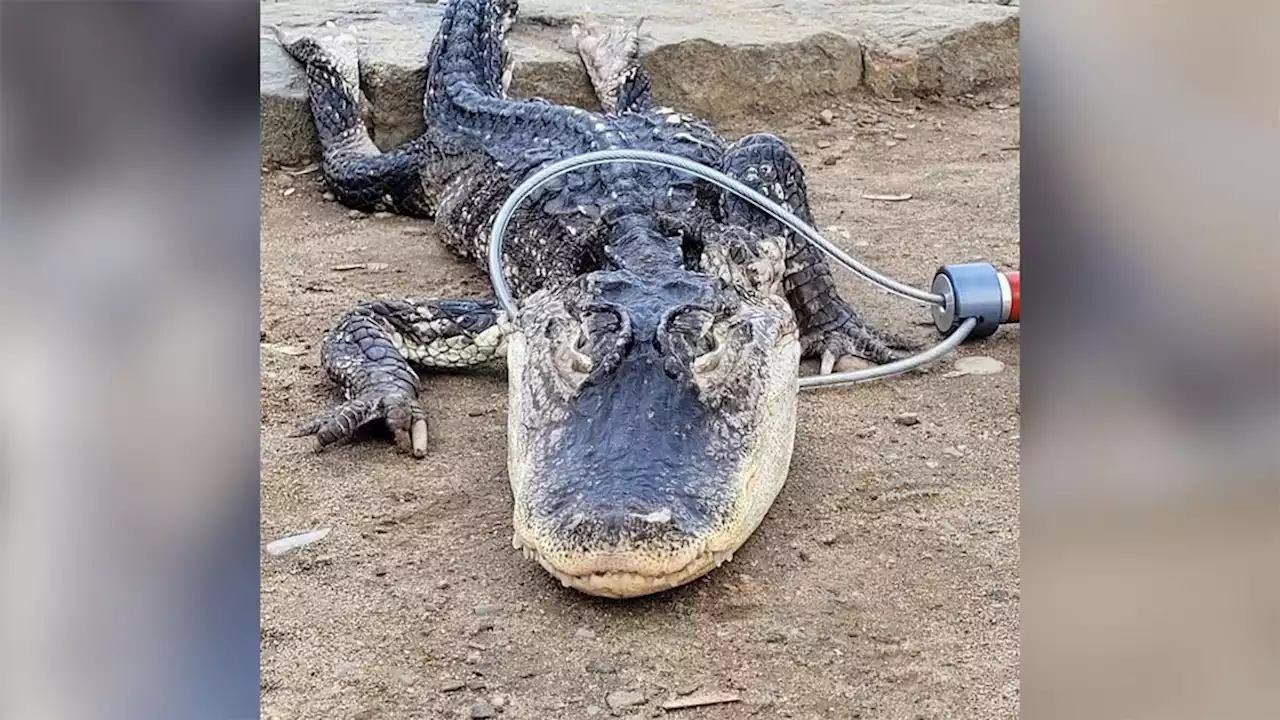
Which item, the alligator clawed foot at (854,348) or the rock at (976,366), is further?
the alligator clawed foot at (854,348)

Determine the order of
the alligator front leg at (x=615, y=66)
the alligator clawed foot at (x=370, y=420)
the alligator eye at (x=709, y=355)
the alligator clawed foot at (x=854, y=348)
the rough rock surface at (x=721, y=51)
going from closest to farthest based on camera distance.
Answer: the alligator eye at (x=709, y=355), the alligator clawed foot at (x=370, y=420), the alligator clawed foot at (x=854, y=348), the alligator front leg at (x=615, y=66), the rough rock surface at (x=721, y=51)

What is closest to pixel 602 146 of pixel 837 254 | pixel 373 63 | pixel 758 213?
pixel 758 213

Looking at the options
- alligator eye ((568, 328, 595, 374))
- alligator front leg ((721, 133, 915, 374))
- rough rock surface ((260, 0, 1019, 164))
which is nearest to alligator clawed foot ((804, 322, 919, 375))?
alligator front leg ((721, 133, 915, 374))

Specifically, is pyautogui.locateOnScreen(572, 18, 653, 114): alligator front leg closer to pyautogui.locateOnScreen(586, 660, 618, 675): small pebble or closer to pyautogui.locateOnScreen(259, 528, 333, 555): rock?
pyautogui.locateOnScreen(259, 528, 333, 555): rock

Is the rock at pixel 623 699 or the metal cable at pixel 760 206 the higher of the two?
the metal cable at pixel 760 206

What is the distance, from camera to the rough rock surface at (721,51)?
203 inches

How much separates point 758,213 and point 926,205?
4.41 feet

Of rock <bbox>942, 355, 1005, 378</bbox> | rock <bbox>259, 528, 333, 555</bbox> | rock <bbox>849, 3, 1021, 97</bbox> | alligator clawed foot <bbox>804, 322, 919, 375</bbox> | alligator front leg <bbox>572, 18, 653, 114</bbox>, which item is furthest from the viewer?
rock <bbox>849, 3, 1021, 97</bbox>

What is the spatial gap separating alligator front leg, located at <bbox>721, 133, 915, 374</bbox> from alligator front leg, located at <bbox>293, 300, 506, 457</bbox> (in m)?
0.76

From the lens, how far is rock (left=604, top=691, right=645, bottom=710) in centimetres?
186
